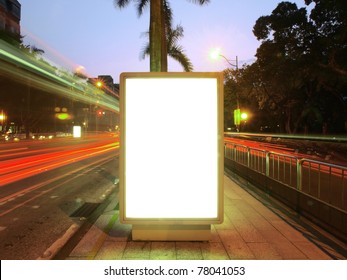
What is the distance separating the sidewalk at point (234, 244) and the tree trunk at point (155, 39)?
18.1 feet

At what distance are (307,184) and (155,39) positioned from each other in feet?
21.3

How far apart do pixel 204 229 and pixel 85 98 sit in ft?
166

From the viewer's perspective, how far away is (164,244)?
221 inches

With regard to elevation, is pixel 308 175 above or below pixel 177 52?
below

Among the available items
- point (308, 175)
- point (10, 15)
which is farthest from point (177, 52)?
point (10, 15)

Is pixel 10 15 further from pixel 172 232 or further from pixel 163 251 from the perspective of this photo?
pixel 163 251

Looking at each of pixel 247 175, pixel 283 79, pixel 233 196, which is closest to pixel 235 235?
pixel 233 196

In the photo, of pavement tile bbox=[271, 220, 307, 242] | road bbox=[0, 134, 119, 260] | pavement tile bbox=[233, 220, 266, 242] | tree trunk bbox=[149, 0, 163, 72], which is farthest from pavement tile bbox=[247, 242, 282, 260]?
tree trunk bbox=[149, 0, 163, 72]

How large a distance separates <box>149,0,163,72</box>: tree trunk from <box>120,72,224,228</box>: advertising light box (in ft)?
20.1

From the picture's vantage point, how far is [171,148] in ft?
18.0

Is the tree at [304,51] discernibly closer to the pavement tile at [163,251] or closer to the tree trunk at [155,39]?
the tree trunk at [155,39]

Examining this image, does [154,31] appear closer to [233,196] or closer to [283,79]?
[233,196]

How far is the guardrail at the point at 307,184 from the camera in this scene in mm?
6065

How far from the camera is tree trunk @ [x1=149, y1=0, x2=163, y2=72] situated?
37.3ft
